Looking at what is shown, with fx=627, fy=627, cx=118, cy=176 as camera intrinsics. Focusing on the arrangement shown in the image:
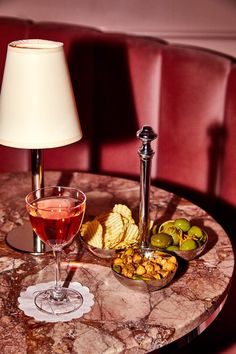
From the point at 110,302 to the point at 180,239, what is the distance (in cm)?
21

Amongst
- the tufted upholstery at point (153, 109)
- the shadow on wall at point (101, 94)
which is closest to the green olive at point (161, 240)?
the tufted upholstery at point (153, 109)

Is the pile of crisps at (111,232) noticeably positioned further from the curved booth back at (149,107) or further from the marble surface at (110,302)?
the curved booth back at (149,107)

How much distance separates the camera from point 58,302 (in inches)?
39.9

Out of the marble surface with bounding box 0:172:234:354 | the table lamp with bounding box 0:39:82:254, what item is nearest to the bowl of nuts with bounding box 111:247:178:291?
the marble surface with bounding box 0:172:234:354

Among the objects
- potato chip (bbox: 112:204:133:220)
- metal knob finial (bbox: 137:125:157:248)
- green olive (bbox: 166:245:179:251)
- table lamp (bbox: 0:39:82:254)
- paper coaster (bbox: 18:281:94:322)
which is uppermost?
table lamp (bbox: 0:39:82:254)

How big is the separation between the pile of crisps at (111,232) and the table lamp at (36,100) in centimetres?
17

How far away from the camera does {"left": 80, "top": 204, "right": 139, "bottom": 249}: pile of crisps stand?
114cm

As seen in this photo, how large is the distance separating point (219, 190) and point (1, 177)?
0.66 meters

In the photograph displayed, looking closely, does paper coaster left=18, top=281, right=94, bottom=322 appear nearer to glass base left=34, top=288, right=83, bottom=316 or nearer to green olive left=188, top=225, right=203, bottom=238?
glass base left=34, top=288, right=83, bottom=316

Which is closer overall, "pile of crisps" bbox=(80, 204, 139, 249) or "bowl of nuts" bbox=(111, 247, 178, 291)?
"bowl of nuts" bbox=(111, 247, 178, 291)

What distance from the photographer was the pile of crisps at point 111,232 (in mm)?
1136

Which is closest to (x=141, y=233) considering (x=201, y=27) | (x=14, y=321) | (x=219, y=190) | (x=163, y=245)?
(x=163, y=245)

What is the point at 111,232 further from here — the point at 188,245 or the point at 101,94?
the point at 101,94

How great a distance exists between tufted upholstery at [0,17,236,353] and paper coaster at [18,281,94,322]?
32.1 inches
